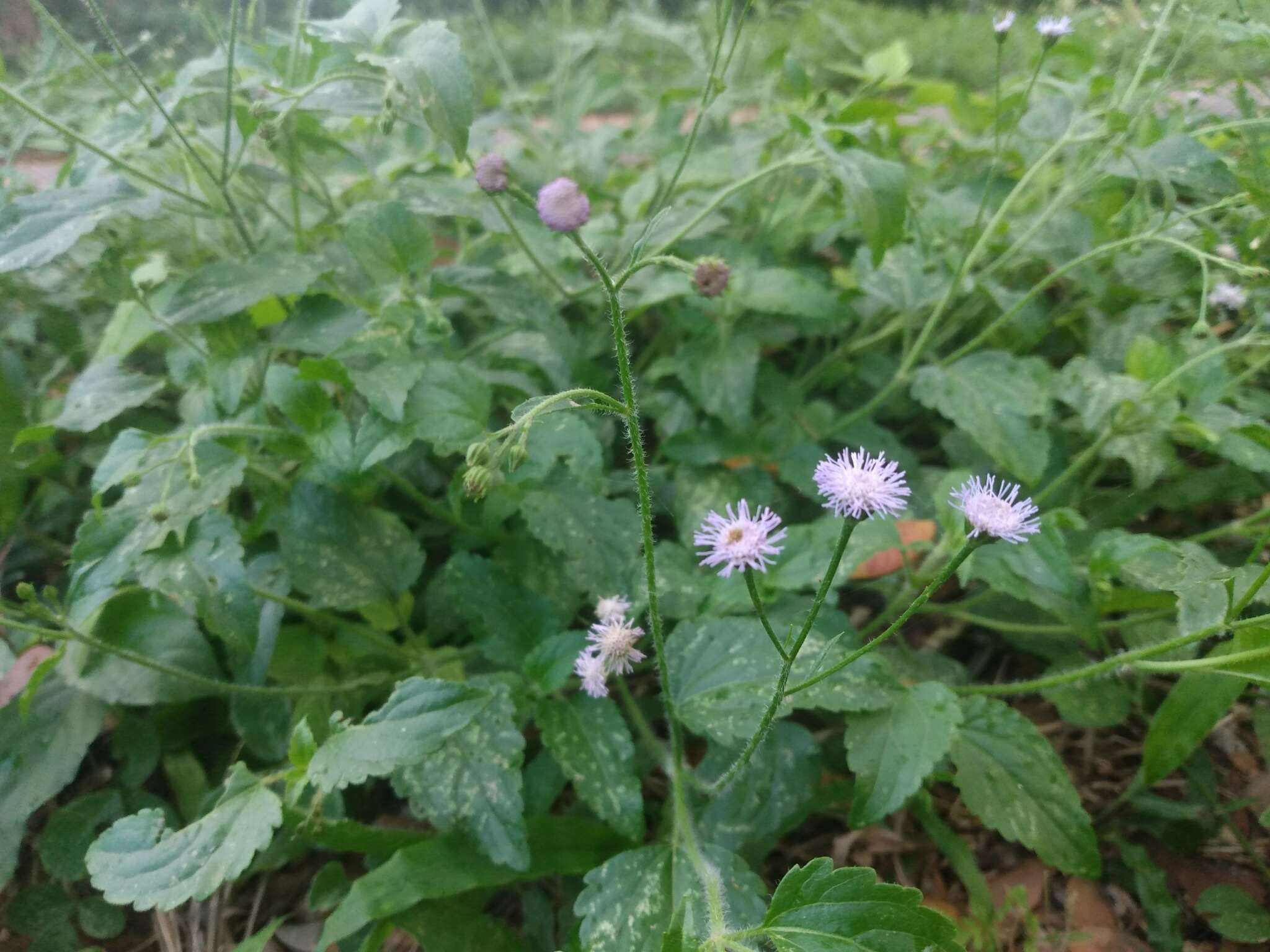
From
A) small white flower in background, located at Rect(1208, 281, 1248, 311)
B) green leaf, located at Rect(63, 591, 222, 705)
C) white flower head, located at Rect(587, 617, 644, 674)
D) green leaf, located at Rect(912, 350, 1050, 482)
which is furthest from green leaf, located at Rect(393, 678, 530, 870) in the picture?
small white flower in background, located at Rect(1208, 281, 1248, 311)

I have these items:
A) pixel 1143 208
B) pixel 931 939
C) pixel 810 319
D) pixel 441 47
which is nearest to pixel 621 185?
pixel 810 319

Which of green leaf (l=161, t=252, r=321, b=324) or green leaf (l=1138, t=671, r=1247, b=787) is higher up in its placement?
green leaf (l=161, t=252, r=321, b=324)

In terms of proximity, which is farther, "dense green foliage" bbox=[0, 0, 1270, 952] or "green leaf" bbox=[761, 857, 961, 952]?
"dense green foliage" bbox=[0, 0, 1270, 952]

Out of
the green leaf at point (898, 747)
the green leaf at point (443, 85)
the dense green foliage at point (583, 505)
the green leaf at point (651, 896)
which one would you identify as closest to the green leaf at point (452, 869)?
the dense green foliage at point (583, 505)

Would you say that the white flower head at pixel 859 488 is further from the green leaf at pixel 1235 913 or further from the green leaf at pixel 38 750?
the green leaf at pixel 38 750

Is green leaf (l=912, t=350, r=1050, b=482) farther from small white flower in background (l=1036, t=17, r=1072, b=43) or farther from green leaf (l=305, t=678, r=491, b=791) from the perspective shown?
green leaf (l=305, t=678, r=491, b=791)

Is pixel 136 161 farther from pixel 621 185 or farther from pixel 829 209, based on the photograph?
pixel 829 209

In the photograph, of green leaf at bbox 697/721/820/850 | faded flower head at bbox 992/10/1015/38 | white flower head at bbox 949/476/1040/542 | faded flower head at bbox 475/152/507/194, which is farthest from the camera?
faded flower head at bbox 992/10/1015/38
